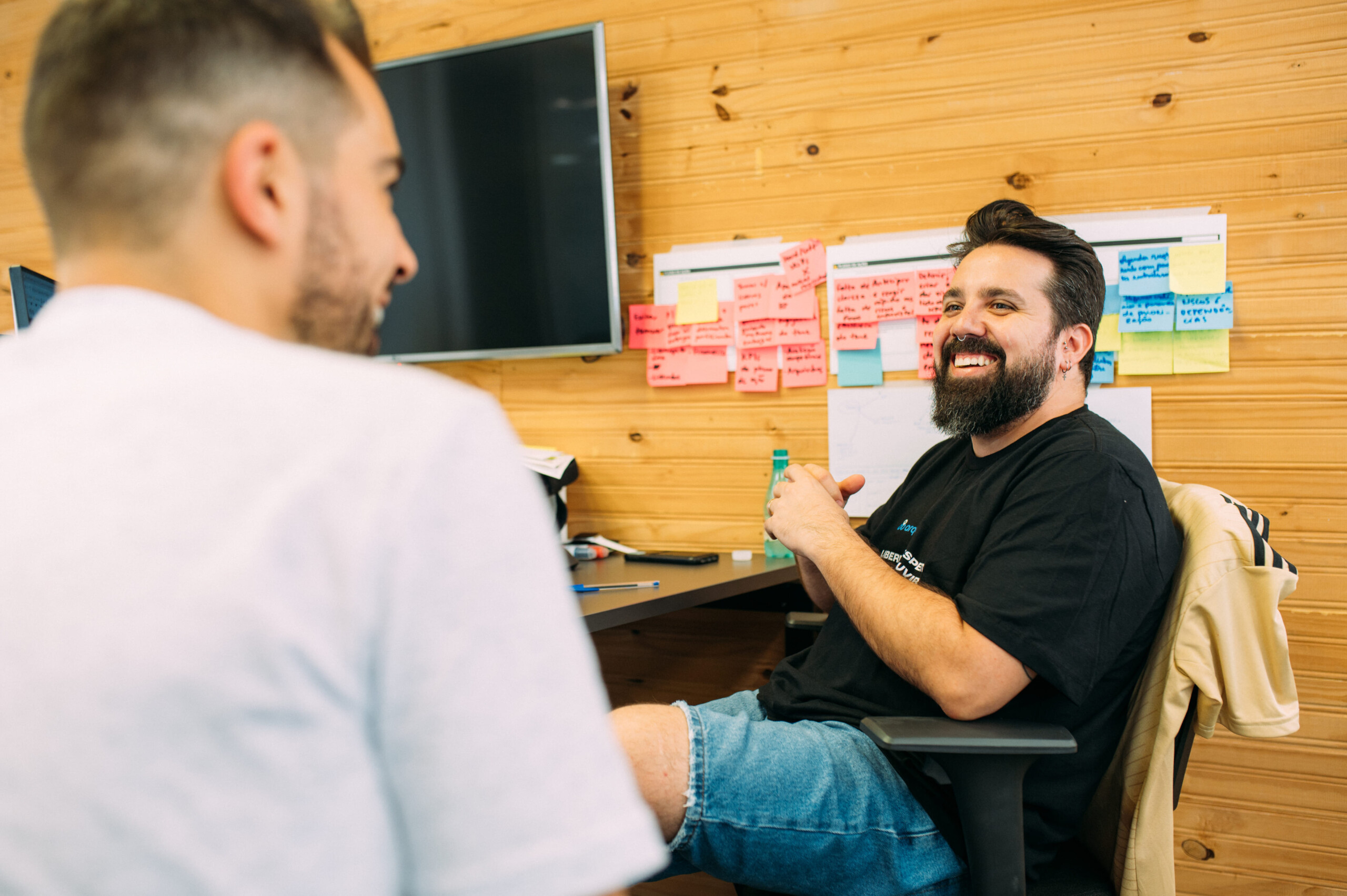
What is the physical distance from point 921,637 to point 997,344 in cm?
60

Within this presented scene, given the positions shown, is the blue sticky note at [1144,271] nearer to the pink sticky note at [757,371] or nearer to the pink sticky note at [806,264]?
the pink sticky note at [806,264]

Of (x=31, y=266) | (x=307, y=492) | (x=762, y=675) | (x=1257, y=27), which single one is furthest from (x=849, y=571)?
(x=31, y=266)

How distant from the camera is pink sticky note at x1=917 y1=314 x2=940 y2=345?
71.0 inches

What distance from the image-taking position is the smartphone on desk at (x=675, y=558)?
1775 mm

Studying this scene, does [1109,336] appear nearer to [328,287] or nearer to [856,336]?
[856,336]

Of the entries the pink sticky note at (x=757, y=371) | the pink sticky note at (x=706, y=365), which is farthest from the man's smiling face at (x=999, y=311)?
the pink sticky note at (x=706, y=365)

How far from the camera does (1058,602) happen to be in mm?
1014

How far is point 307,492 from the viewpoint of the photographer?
338 millimetres

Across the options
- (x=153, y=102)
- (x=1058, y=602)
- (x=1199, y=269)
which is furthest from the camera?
(x=1199, y=269)

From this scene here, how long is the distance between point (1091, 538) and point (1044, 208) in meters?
0.96

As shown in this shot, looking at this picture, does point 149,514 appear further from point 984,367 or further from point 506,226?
point 506,226

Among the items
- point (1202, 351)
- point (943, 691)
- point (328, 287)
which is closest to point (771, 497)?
point (943, 691)

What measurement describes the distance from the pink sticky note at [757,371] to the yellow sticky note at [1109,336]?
69cm

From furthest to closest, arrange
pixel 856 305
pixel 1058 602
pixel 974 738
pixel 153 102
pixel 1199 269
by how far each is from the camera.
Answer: pixel 856 305, pixel 1199 269, pixel 1058 602, pixel 974 738, pixel 153 102
